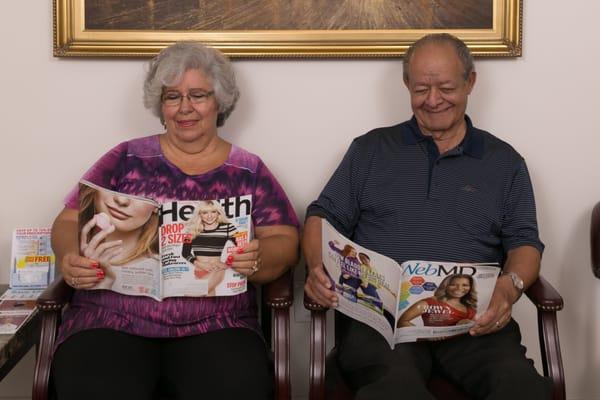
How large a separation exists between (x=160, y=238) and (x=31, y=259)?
0.74 metres

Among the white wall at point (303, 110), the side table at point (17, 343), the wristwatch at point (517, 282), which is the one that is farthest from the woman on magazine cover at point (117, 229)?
the wristwatch at point (517, 282)

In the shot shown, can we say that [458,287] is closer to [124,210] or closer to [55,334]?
[124,210]

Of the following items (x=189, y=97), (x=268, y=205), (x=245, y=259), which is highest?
(x=189, y=97)

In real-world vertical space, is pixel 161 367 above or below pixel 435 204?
below

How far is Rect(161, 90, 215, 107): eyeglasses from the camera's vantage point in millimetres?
2268

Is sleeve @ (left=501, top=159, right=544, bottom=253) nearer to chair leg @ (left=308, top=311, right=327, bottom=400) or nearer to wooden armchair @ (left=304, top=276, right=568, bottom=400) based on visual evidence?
wooden armchair @ (left=304, top=276, right=568, bottom=400)

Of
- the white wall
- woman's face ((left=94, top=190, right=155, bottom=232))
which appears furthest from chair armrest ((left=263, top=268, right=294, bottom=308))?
the white wall

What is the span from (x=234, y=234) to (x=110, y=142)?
0.79 meters

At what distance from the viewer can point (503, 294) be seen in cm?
206

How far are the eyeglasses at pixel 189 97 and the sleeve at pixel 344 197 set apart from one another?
17.2 inches

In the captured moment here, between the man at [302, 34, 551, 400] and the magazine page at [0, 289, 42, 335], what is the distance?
80cm

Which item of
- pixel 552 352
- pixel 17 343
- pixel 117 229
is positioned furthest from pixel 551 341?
pixel 17 343

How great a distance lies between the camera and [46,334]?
2.07m

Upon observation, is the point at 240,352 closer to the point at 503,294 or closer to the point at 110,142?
the point at 503,294
